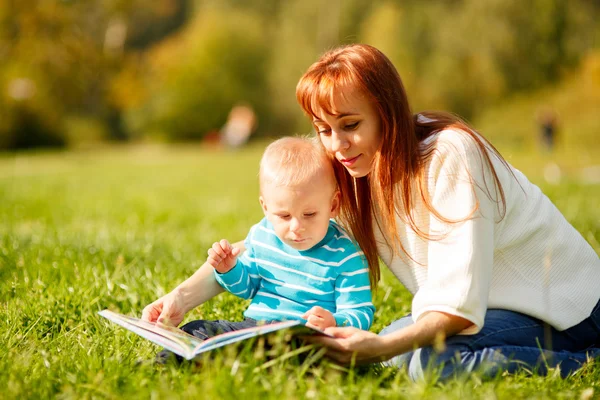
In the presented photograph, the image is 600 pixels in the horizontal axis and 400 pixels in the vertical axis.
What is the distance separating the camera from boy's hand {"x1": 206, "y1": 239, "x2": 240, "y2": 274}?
9.32 ft

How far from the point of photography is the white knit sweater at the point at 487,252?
254 centimetres

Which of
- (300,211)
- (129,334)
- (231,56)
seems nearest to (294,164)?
(300,211)

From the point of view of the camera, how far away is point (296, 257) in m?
2.90

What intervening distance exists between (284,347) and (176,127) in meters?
42.3

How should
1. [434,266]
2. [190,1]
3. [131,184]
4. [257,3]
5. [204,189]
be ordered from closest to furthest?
[434,266] < [204,189] < [131,184] < [257,3] < [190,1]

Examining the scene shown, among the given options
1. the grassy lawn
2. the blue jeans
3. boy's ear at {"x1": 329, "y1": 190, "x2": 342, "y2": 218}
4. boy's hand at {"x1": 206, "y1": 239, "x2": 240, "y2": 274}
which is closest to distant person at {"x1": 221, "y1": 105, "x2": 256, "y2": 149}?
the grassy lawn

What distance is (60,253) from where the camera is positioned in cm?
437

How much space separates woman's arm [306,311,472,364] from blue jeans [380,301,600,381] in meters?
0.09

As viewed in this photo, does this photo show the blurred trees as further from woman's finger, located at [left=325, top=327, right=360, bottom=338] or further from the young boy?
woman's finger, located at [left=325, top=327, right=360, bottom=338]

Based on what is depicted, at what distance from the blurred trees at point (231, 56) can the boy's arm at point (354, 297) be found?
26.5m

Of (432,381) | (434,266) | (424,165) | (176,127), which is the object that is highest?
(424,165)

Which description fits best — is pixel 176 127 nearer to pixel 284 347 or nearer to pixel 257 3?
pixel 257 3

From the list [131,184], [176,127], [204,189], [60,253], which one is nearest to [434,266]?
[60,253]

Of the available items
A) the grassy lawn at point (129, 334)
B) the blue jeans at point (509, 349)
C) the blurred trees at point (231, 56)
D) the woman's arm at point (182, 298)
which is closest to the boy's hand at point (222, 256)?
the woman's arm at point (182, 298)
